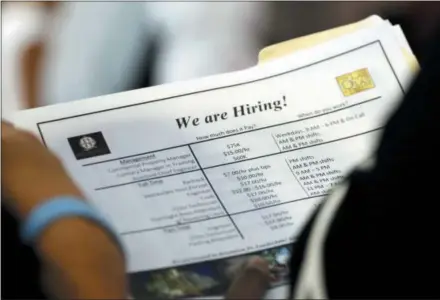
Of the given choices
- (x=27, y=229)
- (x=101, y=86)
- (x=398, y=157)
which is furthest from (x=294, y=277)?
(x=101, y=86)

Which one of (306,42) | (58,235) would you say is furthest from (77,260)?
(306,42)

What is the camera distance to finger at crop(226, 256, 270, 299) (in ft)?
1.45

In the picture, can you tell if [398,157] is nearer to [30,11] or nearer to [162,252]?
[162,252]

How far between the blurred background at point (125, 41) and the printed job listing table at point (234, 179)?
30 centimetres

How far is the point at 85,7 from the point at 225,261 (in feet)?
1.40

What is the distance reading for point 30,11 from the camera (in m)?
0.79

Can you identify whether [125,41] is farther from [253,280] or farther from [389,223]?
[389,223]

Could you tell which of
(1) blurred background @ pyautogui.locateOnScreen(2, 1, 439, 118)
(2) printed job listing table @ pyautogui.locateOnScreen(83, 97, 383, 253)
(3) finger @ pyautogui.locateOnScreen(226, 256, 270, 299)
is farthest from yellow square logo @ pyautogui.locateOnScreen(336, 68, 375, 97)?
(1) blurred background @ pyautogui.locateOnScreen(2, 1, 439, 118)

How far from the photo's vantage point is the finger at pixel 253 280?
442mm

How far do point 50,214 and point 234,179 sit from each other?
0.11 meters

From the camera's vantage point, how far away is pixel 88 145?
435 mm

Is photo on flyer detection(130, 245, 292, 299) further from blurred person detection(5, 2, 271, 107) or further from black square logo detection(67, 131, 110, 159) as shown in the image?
blurred person detection(5, 2, 271, 107)

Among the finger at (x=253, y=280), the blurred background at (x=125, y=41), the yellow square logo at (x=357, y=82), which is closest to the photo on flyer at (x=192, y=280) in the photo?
the finger at (x=253, y=280)

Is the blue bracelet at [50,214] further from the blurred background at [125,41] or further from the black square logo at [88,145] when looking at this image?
the blurred background at [125,41]
